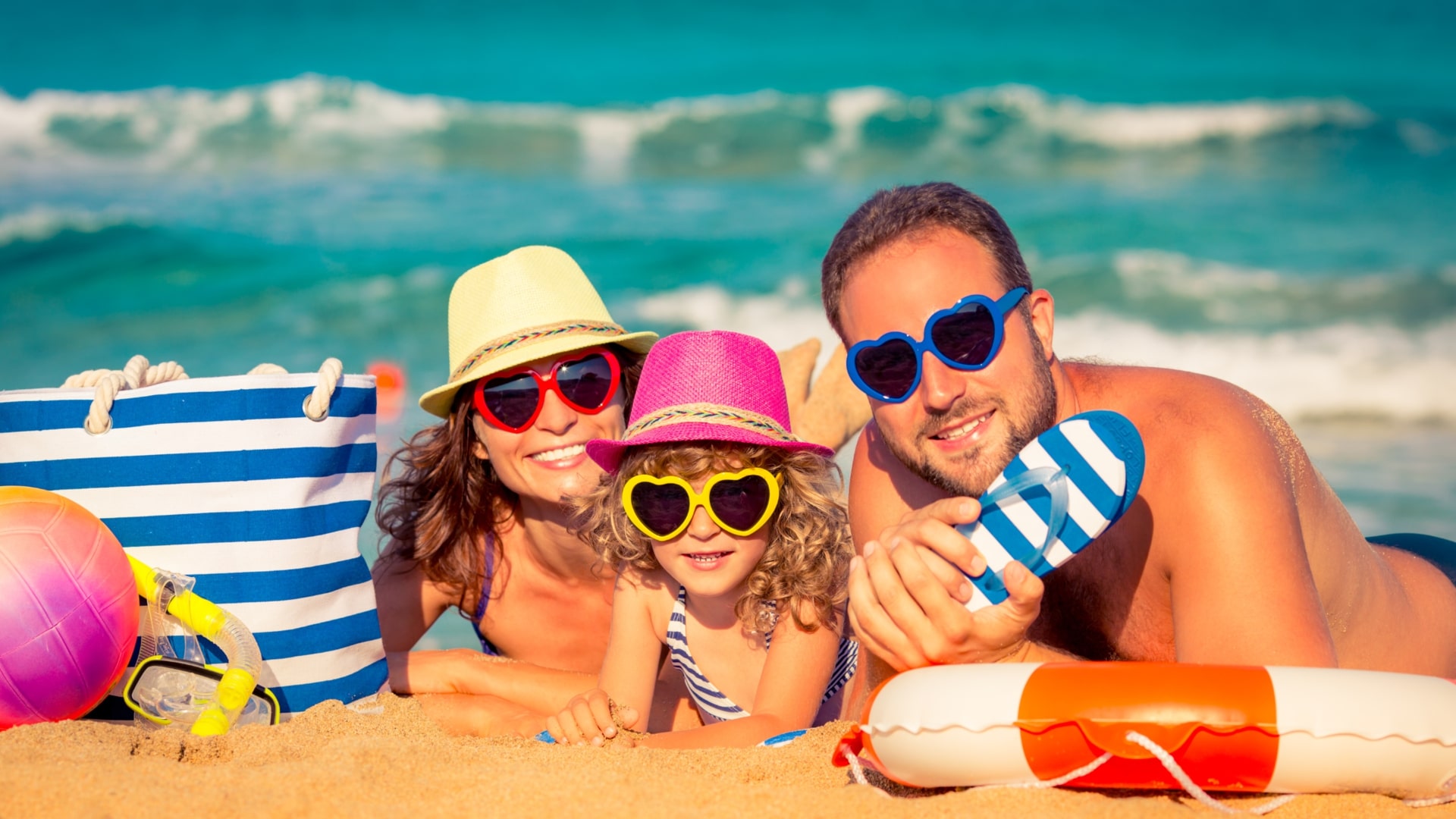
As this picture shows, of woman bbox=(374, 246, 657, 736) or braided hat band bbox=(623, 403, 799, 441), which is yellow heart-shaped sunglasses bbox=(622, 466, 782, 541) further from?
woman bbox=(374, 246, 657, 736)

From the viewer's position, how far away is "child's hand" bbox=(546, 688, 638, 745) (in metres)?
3.41

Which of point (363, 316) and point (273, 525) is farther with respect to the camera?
point (363, 316)

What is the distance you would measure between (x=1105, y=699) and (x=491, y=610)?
311cm

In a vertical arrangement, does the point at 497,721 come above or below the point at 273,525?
below

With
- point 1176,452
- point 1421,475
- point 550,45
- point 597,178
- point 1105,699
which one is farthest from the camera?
point 550,45

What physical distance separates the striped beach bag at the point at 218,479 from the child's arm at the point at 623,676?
0.80 m

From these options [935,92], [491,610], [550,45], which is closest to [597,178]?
[550,45]

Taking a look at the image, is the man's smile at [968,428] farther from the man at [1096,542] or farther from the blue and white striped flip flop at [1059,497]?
the blue and white striped flip flop at [1059,497]

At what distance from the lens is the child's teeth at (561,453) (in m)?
4.27

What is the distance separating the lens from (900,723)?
2.38 metres

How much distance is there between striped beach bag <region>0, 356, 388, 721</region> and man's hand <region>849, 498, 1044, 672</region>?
1.80 meters

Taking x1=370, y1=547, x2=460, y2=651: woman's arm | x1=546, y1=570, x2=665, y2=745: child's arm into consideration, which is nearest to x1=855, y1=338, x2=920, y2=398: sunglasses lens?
x1=546, y1=570, x2=665, y2=745: child's arm

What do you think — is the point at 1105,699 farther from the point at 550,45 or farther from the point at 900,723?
the point at 550,45

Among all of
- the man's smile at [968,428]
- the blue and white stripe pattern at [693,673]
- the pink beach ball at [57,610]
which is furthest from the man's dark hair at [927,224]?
the pink beach ball at [57,610]
